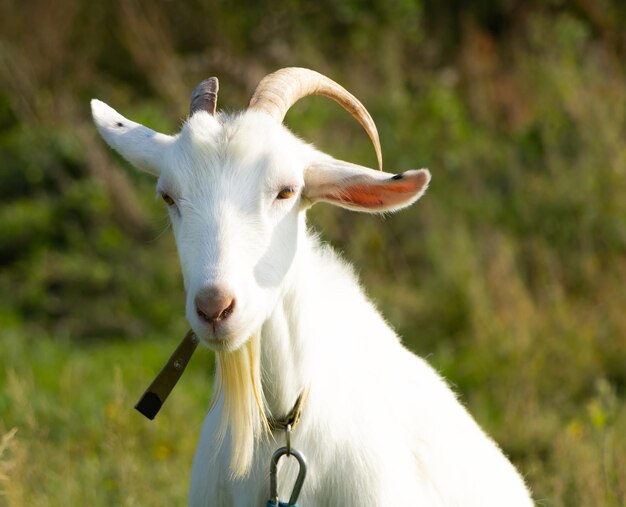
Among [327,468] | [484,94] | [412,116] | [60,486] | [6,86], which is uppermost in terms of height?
[484,94]

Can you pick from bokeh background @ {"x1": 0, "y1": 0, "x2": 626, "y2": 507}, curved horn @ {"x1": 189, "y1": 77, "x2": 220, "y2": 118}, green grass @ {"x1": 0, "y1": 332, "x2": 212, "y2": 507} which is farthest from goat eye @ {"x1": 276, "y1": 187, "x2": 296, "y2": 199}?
bokeh background @ {"x1": 0, "y1": 0, "x2": 626, "y2": 507}

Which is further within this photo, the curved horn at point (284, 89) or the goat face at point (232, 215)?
the curved horn at point (284, 89)

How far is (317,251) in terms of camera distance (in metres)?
4.06

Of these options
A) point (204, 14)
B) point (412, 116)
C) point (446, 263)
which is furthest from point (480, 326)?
point (204, 14)

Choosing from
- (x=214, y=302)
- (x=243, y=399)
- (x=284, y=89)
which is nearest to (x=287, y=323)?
(x=243, y=399)

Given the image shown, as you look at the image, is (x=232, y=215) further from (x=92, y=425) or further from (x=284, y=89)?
(x=92, y=425)

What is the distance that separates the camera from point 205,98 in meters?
3.88

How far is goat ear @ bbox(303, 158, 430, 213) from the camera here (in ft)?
11.6

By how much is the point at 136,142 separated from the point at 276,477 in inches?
49.6

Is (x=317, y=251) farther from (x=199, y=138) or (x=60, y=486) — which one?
(x=60, y=486)

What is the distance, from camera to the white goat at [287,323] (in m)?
3.44

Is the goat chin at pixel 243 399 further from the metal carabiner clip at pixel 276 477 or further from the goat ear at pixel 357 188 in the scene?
the goat ear at pixel 357 188

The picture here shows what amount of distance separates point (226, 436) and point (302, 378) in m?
0.34

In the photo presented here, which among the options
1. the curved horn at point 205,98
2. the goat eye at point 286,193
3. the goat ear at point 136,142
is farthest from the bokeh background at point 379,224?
the goat eye at point 286,193
